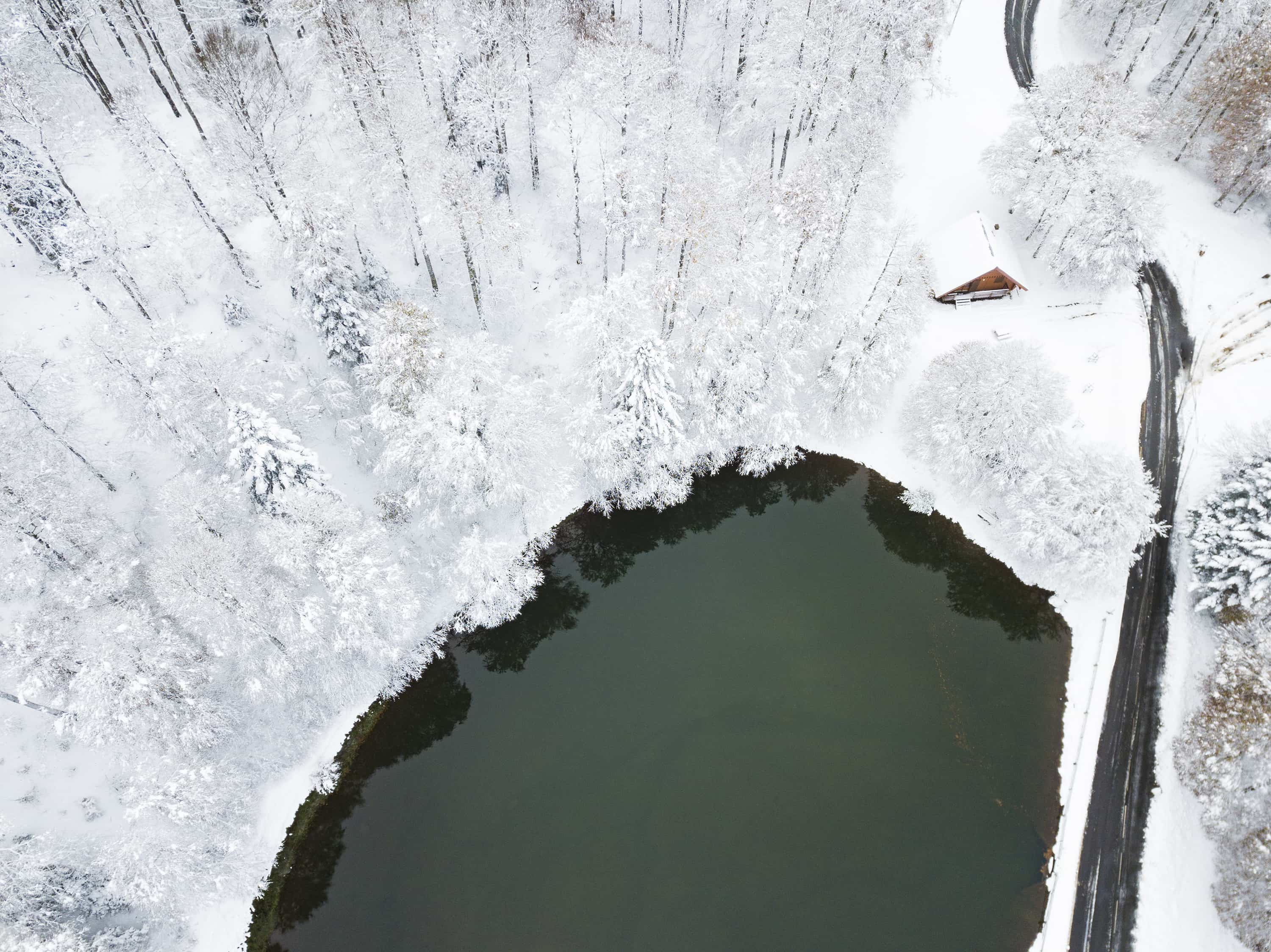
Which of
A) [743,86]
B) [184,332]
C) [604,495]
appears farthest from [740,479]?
[184,332]

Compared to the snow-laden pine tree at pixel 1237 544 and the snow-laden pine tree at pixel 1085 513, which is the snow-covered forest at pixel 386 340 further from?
the snow-laden pine tree at pixel 1237 544

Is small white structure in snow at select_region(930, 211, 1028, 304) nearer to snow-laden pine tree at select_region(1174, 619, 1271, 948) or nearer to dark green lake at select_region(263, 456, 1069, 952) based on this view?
dark green lake at select_region(263, 456, 1069, 952)

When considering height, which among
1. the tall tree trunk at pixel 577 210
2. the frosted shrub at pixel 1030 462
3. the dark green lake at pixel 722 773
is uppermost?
the tall tree trunk at pixel 577 210

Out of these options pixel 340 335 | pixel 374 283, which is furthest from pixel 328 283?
pixel 374 283

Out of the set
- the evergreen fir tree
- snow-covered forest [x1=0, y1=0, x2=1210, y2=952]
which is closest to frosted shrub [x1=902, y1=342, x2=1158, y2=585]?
snow-covered forest [x1=0, y1=0, x2=1210, y2=952]

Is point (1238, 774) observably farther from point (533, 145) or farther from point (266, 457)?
point (533, 145)

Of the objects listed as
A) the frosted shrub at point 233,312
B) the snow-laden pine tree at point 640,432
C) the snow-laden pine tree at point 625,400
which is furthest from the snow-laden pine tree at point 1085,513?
the frosted shrub at point 233,312
